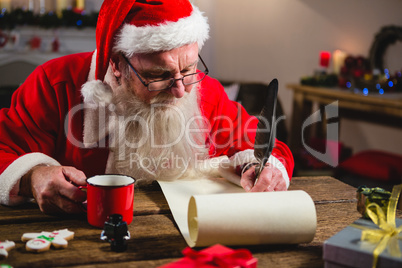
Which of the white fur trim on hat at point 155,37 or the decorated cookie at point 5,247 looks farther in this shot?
the white fur trim on hat at point 155,37

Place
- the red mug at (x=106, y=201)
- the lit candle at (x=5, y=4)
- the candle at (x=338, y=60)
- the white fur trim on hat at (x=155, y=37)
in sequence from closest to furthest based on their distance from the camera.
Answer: the red mug at (x=106, y=201), the white fur trim on hat at (x=155, y=37), the candle at (x=338, y=60), the lit candle at (x=5, y=4)

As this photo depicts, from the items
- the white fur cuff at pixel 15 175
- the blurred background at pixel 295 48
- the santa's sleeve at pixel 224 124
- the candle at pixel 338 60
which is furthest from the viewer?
the candle at pixel 338 60

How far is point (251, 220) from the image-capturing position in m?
0.89

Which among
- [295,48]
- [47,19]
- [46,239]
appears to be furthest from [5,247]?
[47,19]

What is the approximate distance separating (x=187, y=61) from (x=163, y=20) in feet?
0.52

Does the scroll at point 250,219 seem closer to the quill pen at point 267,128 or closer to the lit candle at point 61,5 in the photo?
the quill pen at point 267,128

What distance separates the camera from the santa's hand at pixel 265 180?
3.98ft

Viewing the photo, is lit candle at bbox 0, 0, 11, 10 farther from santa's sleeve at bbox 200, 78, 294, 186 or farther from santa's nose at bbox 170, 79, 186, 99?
santa's nose at bbox 170, 79, 186, 99

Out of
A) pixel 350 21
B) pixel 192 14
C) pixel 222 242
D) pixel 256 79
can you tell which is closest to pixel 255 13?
pixel 256 79

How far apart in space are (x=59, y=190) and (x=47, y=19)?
13.7 ft

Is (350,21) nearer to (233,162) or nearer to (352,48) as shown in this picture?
(352,48)

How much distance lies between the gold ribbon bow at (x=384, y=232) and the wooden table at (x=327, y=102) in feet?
6.77

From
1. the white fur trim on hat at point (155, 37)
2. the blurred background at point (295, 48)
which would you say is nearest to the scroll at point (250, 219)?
the white fur trim on hat at point (155, 37)

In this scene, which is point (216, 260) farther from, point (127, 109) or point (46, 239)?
point (127, 109)
